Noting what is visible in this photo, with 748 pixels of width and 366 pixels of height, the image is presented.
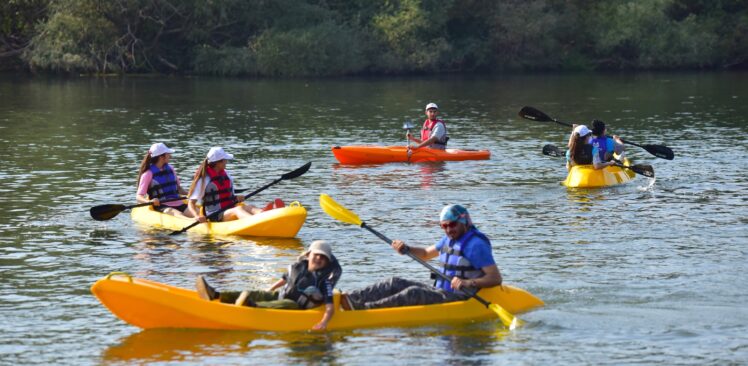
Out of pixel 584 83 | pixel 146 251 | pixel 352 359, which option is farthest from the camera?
pixel 584 83

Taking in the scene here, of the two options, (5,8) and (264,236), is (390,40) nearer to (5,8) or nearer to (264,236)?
(5,8)

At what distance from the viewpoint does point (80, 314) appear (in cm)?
1427

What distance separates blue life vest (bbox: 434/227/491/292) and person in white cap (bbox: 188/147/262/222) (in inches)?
221

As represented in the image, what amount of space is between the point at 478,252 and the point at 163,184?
7506 mm

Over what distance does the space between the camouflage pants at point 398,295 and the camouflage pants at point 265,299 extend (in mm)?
674

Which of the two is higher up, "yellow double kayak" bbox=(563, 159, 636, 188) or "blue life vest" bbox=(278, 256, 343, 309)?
"blue life vest" bbox=(278, 256, 343, 309)

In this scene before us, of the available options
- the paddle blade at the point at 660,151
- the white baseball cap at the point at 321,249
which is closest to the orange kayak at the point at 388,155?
the paddle blade at the point at 660,151

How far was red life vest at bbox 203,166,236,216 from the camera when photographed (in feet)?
60.2

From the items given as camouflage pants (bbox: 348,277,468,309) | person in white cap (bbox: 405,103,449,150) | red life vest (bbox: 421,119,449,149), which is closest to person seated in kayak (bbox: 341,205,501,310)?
camouflage pants (bbox: 348,277,468,309)

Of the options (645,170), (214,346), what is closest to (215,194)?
(214,346)

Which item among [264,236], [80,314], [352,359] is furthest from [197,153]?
[352,359]

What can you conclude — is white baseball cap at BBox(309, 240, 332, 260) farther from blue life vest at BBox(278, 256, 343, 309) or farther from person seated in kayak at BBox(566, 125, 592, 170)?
person seated in kayak at BBox(566, 125, 592, 170)

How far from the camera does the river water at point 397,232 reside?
12930mm

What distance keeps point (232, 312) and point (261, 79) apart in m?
45.0
